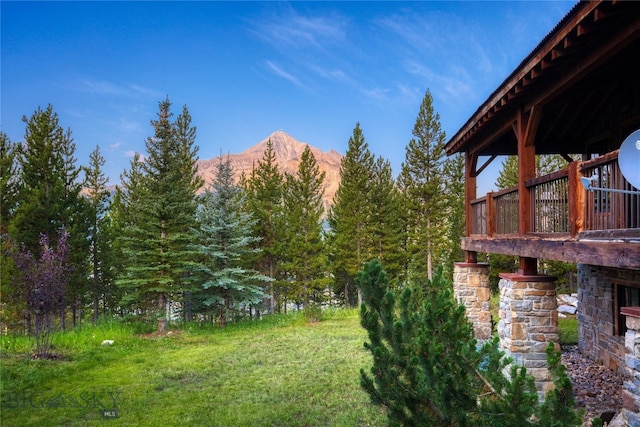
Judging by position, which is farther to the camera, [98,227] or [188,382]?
[98,227]

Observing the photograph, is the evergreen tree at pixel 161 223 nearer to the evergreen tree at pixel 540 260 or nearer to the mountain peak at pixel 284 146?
the evergreen tree at pixel 540 260

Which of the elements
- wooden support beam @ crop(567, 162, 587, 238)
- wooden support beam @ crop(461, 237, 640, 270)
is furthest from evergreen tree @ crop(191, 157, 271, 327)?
wooden support beam @ crop(567, 162, 587, 238)

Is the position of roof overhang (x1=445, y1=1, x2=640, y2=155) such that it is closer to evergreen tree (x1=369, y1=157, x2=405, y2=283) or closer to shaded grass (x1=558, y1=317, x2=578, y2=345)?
shaded grass (x1=558, y1=317, x2=578, y2=345)

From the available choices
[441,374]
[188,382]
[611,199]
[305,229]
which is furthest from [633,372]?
[305,229]

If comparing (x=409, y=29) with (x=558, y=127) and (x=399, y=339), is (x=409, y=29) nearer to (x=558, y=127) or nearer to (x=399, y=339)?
(x=558, y=127)

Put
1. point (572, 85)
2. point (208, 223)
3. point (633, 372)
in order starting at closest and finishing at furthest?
point (633, 372) → point (572, 85) → point (208, 223)

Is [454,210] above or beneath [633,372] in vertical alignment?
above

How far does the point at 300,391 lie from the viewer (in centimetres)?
693

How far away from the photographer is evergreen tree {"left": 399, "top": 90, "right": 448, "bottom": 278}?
24.7 m

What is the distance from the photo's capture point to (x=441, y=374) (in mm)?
2820

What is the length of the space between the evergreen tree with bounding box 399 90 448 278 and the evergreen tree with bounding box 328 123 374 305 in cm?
304

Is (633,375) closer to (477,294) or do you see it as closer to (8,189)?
(477,294)

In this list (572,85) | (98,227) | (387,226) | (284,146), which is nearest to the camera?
(572,85)

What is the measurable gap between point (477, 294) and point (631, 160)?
22.4ft
